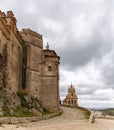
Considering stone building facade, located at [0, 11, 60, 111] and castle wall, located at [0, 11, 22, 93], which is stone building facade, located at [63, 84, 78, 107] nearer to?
stone building facade, located at [0, 11, 60, 111]

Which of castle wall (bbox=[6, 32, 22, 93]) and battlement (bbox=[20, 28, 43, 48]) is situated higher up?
battlement (bbox=[20, 28, 43, 48])

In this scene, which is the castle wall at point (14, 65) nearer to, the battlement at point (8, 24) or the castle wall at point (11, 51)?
the castle wall at point (11, 51)

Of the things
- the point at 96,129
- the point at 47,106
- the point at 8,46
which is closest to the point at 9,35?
the point at 8,46

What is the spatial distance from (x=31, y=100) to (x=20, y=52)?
7980 millimetres

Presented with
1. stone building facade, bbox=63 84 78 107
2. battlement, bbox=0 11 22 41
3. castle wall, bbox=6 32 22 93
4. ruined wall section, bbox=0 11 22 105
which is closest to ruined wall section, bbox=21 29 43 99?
castle wall, bbox=6 32 22 93

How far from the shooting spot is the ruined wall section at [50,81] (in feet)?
155

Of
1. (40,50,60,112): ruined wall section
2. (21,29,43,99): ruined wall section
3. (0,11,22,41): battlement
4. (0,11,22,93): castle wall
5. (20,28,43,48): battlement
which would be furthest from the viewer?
(20,28,43,48): battlement

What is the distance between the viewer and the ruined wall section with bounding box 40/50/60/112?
155ft

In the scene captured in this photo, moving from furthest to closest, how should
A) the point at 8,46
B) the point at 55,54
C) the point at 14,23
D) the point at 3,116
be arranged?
the point at 55,54
the point at 14,23
the point at 8,46
the point at 3,116

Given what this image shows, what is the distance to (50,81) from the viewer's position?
48344 mm

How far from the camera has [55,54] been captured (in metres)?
50.5

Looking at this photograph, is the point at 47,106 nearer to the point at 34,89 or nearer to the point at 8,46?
the point at 34,89

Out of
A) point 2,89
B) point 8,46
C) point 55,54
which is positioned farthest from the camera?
point 55,54

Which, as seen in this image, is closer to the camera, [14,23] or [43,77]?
[14,23]
